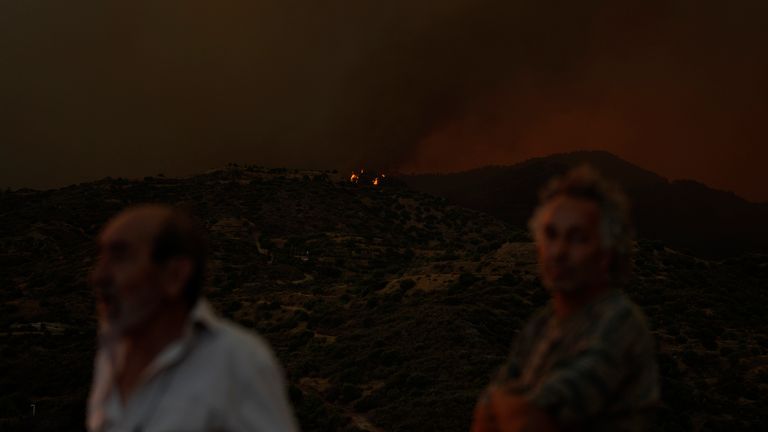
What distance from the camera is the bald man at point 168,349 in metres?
1.89

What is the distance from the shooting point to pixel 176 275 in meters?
2.04

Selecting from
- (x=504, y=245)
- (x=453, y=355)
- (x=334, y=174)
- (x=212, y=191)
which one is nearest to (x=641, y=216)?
(x=334, y=174)

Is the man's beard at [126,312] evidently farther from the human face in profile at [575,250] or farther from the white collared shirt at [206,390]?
the human face in profile at [575,250]

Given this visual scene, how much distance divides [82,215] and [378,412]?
6072cm

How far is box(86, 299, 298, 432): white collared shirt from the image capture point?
1.88 m

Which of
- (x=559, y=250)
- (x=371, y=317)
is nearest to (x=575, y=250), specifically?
(x=559, y=250)

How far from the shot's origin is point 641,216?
147m

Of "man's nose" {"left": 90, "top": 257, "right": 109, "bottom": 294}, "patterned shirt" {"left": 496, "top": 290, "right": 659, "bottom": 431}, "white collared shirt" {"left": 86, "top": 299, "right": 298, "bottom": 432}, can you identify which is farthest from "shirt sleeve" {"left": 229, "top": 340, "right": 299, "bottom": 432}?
"patterned shirt" {"left": 496, "top": 290, "right": 659, "bottom": 431}

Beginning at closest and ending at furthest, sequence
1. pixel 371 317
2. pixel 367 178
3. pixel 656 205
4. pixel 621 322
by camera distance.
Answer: pixel 621 322
pixel 371 317
pixel 367 178
pixel 656 205

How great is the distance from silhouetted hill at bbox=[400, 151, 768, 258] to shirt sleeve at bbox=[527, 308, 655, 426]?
11430 cm

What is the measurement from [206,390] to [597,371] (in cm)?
120

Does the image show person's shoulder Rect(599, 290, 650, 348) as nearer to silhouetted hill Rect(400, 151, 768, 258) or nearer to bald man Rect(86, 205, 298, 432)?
bald man Rect(86, 205, 298, 432)

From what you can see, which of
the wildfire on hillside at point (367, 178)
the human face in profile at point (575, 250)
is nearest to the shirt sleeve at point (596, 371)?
the human face in profile at point (575, 250)

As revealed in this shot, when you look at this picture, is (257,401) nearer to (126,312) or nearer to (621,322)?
(126,312)
